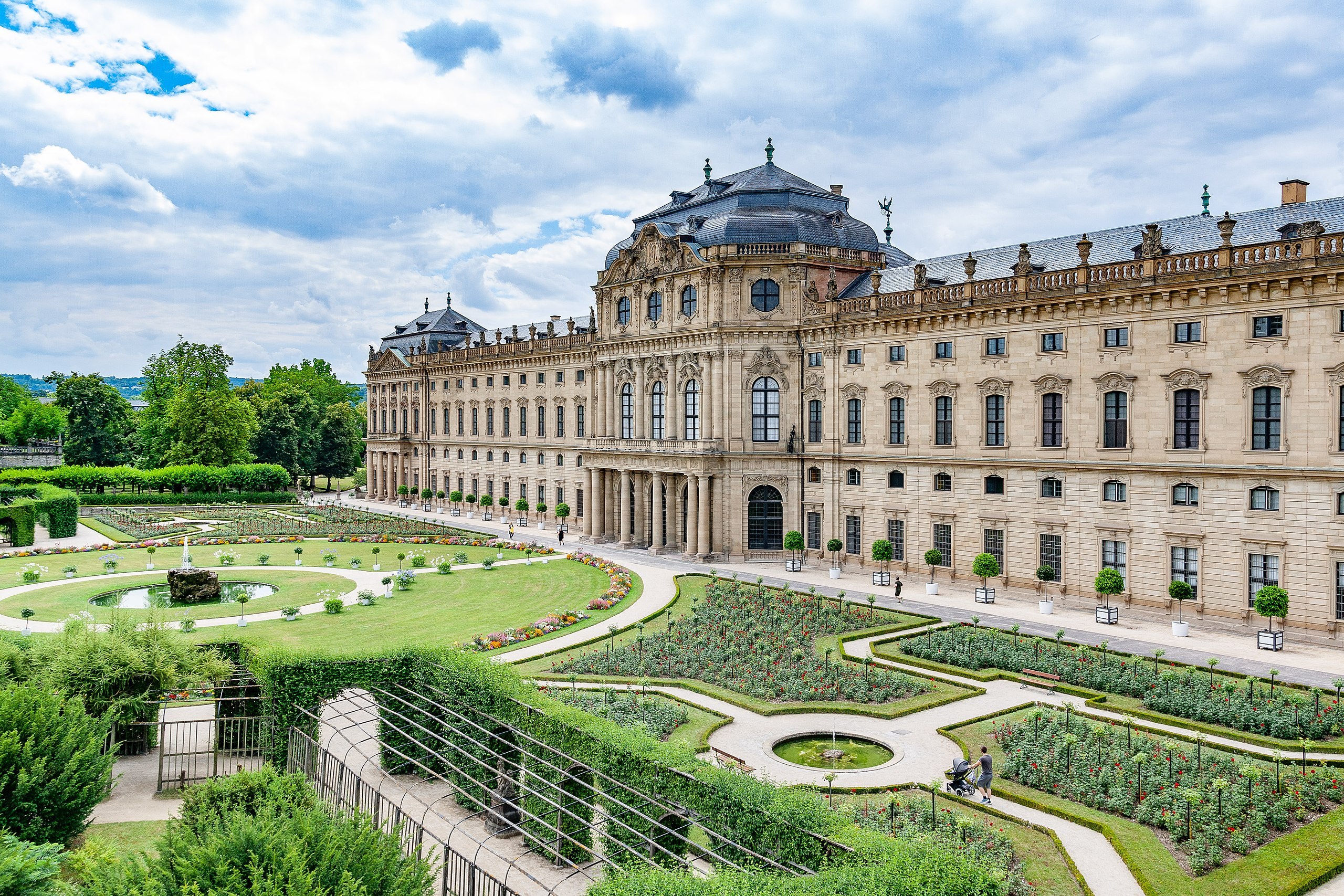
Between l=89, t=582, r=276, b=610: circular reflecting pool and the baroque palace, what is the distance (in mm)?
25075

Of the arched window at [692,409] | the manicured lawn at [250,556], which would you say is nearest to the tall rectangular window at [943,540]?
the arched window at [692,409]

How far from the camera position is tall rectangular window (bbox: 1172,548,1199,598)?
39906 millimetres

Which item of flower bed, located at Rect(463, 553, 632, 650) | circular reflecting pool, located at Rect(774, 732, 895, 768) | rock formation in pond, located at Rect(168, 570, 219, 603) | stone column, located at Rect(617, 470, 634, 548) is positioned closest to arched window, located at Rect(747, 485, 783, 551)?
flower bed, located at Rect(463, 553, 632, 650)

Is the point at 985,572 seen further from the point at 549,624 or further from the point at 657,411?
the point at 657,411

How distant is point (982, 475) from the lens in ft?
158

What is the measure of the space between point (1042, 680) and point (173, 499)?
86124 millimetres

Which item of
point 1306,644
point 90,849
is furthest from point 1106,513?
point 90,849

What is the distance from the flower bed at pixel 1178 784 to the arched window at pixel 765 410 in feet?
114

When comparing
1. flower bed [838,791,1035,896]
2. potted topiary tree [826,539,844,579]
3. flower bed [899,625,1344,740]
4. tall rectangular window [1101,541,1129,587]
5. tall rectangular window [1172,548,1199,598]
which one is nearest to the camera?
flower bed [838,791,1035,896]

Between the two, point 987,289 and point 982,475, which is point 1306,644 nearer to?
point 982,475

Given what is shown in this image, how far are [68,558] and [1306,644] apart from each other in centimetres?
6683

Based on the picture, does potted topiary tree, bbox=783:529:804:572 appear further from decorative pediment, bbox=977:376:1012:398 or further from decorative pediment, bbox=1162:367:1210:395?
decorative pediment, bbox=1162:367:1210:395

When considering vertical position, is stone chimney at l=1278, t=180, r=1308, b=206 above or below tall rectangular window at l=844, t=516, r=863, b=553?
above

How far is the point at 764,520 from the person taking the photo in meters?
59.4
